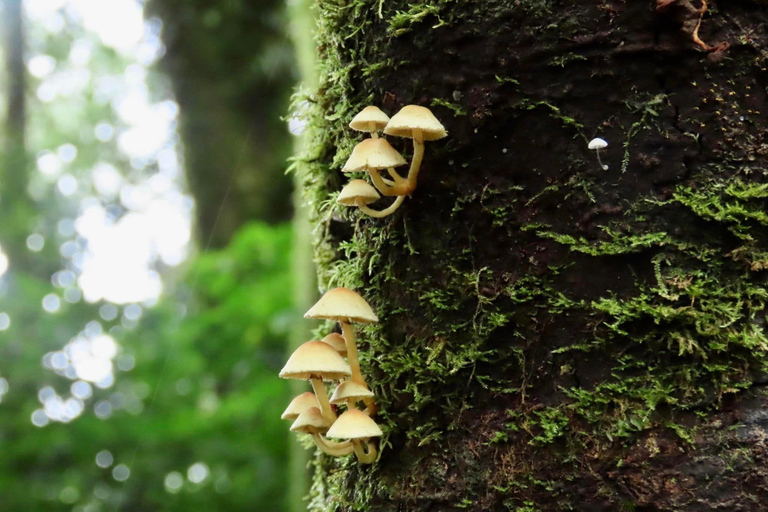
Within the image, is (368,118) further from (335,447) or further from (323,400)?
(335,447)

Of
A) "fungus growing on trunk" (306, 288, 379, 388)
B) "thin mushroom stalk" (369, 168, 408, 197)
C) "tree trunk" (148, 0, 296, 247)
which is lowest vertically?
"tree trunk" (148, 0, 296, 247)

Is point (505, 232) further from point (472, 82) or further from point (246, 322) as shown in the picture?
point (246, 322)

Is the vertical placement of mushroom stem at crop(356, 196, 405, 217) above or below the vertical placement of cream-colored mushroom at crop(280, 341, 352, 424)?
above

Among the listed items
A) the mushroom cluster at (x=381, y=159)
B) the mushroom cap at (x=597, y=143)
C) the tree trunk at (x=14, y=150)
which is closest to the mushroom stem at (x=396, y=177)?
the mushroom cluster at (x=381, y=159)

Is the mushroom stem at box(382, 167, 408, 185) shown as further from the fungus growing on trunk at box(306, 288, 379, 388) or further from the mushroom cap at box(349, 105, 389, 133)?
the fungus growing on trunk at box(306, 288, 379, 388)

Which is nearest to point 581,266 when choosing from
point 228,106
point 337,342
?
point 337,342

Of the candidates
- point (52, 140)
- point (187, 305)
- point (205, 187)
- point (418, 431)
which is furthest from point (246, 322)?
point (52, 140)

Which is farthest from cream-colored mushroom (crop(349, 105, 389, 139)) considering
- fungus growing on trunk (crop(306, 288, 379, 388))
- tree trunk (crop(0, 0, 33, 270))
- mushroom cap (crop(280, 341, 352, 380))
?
tree trunk (crop(0, 0, 33, 270))
